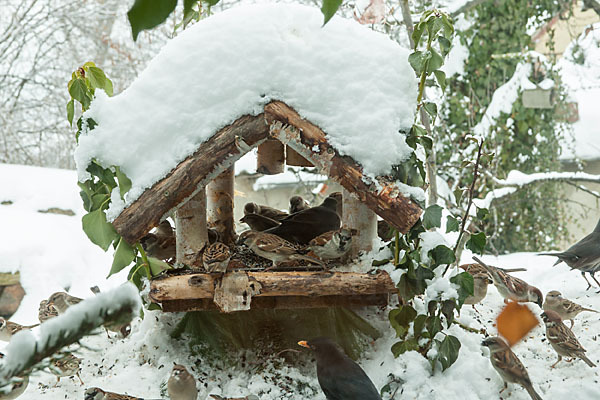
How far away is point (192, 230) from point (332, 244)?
0.72 m

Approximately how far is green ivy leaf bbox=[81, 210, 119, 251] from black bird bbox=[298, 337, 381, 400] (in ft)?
3.24

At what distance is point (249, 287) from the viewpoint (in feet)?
8.30

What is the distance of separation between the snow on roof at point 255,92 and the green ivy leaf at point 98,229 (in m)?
0.18

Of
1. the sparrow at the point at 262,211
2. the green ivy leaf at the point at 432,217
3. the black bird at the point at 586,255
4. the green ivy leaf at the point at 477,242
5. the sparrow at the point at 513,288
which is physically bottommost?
the sparrow at the point at 513,288

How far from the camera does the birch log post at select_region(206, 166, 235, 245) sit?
3.61 metres

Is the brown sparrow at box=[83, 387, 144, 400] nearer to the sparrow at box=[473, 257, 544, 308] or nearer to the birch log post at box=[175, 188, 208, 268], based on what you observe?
the birch log post at box=[175, 188, 208, 268]

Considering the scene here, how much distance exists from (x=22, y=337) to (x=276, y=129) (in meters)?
1.83

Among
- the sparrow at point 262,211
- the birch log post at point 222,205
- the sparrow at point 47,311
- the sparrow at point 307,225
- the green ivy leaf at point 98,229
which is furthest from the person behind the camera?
the sparrow at point 262,211

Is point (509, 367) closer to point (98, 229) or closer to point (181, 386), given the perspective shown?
point (181, 386)

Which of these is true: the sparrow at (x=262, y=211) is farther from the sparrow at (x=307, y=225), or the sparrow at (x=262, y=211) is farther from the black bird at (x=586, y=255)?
the black bird at (x=586, y=255)

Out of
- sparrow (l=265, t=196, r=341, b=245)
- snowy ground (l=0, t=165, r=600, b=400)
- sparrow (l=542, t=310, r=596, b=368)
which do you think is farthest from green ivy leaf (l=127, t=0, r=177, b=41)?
sparrow (l=542, t=310, r=596, b=368)

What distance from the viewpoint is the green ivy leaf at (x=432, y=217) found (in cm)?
246

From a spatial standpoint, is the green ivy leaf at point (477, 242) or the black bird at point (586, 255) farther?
the black bird at point (586, 255)

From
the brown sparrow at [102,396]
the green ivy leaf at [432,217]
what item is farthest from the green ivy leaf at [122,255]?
the green ivy leaf at [432,217]
